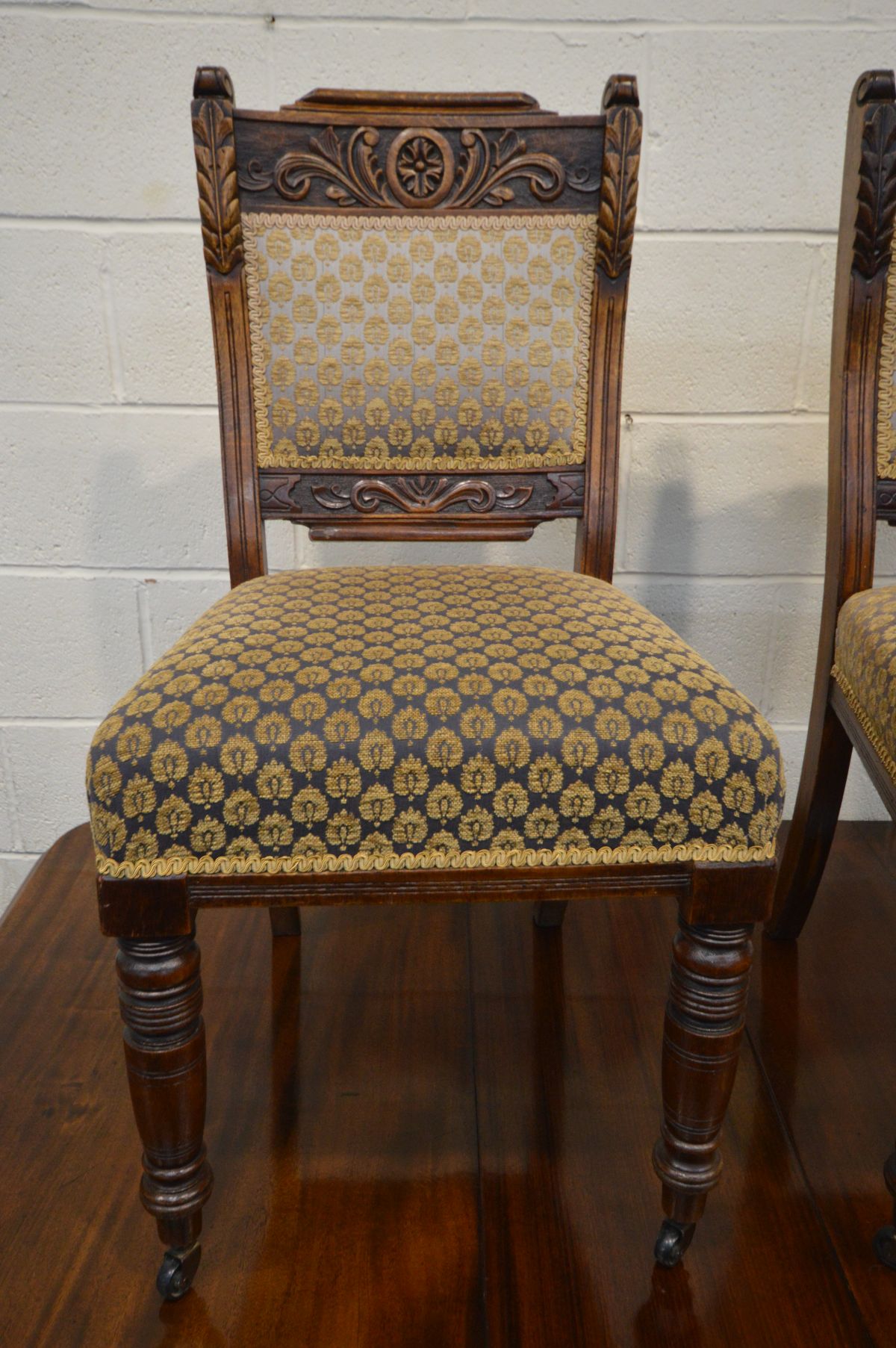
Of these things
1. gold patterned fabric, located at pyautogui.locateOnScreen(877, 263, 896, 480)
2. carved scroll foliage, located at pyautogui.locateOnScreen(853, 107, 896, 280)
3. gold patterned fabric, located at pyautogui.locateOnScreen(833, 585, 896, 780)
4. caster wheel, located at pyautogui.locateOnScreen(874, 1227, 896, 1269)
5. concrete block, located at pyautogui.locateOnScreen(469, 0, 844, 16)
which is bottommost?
caster wheel, located at pyautogui.locateOnScreen(874, 1227, 896, 1269)

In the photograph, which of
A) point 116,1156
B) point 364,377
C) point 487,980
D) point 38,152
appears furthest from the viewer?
point 38,152

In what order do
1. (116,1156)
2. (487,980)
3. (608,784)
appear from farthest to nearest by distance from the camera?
(487,980) < (116,1156) < (608,784)

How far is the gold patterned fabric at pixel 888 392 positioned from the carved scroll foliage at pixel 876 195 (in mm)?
26

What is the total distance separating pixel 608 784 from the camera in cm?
73

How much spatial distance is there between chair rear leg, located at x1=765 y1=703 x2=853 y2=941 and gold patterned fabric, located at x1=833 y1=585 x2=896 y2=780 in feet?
0.35

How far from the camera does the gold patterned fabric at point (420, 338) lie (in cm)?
108

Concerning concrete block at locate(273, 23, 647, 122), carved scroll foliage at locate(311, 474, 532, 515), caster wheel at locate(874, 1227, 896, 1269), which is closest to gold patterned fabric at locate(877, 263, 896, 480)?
carved scroll foliage at locate(311, 474, 532, 515)

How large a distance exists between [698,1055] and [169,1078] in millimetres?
410

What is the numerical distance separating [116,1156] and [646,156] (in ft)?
4.52

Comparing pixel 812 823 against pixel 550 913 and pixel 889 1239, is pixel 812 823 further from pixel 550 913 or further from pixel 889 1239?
pixel 889 1239

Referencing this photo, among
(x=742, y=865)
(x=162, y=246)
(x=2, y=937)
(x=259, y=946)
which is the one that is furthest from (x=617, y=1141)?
(x=162, y=246)

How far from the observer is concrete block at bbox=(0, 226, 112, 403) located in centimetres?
139

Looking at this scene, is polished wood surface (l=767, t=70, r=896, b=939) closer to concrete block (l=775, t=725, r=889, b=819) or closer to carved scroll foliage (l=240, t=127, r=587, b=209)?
carved scroll foliage (l=240, t=127, r=587, b=209)

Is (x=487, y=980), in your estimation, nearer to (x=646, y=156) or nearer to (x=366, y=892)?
(x=366, y=892)
